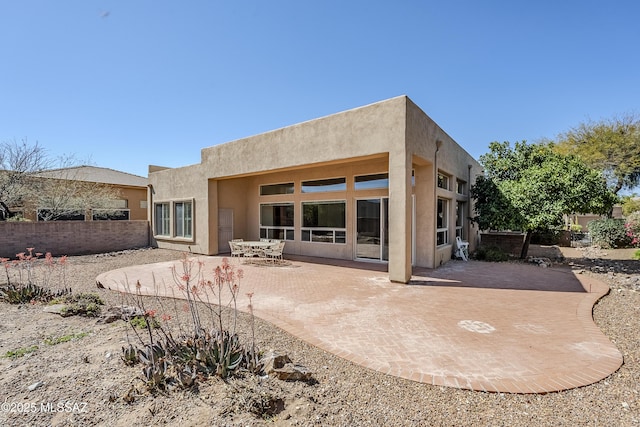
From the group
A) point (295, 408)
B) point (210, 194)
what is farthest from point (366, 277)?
point (210, 194)

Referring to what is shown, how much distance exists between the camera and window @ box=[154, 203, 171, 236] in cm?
1730

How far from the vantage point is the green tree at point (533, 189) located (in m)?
11.2

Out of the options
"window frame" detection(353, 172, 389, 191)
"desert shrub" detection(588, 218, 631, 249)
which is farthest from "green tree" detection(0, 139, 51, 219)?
"desert shrub" detection(588, 218, 631, 249)

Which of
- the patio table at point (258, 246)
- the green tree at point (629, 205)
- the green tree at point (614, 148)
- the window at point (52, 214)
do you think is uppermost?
the green tree at point (614, 148)

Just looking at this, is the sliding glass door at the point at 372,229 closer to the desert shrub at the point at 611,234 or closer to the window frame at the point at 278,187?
the window frame at the point at 278,187

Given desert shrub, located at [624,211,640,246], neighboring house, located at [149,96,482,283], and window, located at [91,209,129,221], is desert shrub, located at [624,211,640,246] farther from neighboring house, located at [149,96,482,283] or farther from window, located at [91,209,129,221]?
window, located at [91,209,129,221]

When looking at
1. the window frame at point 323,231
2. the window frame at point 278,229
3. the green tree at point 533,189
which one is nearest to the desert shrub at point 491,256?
the green tree at point 533,189

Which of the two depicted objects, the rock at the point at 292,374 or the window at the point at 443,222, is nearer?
the rock at the point at 292,374

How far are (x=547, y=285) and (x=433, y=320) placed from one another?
5.42m

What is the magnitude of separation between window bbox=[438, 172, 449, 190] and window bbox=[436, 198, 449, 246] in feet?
2.01

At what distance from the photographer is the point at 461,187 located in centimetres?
1520

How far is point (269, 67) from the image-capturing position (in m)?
11.9

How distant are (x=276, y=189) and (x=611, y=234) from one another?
20676 mm

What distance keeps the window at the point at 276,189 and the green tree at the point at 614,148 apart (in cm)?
2477
